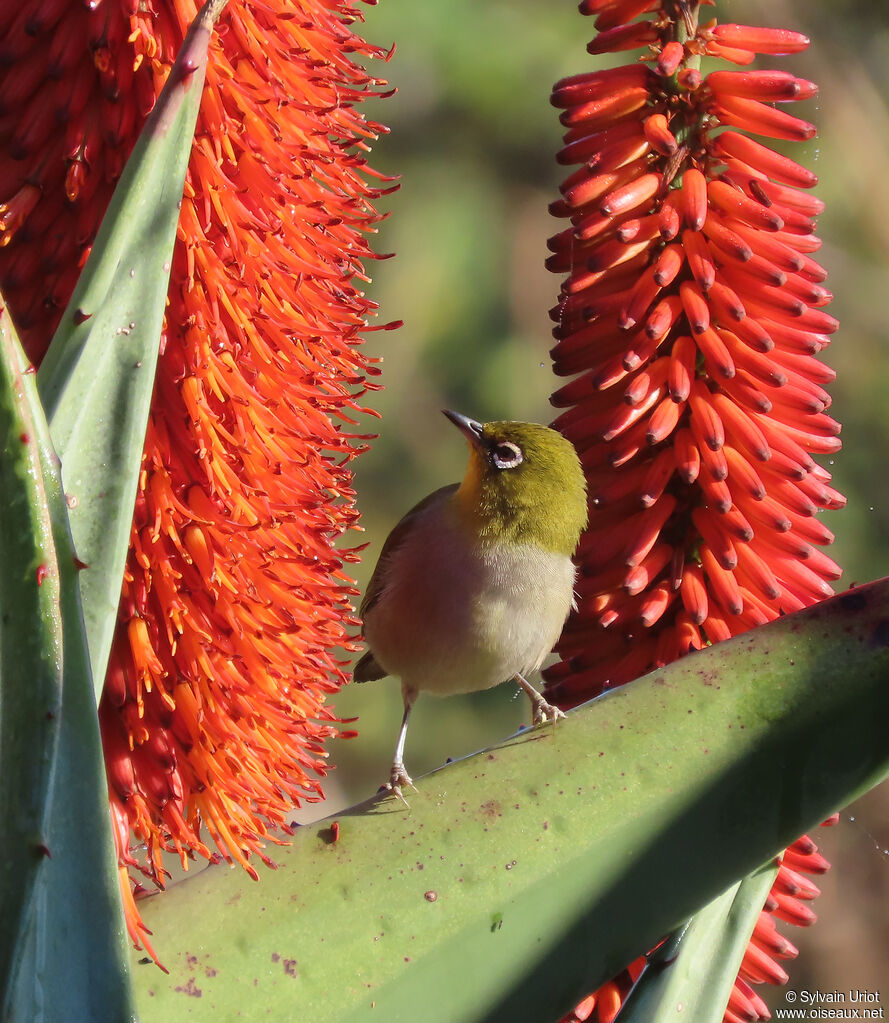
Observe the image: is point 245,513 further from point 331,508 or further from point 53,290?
point 53,290

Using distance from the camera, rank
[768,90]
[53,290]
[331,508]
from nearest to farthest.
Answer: [53,290] → [331,508] → [768,90]

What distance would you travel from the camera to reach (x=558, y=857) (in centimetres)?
135

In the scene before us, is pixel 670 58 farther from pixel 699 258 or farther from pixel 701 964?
pixel 701 964

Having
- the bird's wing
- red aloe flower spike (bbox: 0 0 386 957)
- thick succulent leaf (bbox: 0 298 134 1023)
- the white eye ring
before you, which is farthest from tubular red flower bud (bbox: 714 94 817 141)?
thick succulent leaf (bbox: 0 298 134 1023)

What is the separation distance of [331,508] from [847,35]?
14.5 ft

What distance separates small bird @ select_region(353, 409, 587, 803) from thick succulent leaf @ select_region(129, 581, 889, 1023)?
1.06 metres

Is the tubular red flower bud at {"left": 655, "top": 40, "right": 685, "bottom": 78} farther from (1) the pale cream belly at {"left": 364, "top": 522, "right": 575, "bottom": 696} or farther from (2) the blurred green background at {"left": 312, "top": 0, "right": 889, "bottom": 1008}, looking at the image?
(2) the blurred green background at {"left": 312, "top": 0, "right": 889, "bottom": 1008}

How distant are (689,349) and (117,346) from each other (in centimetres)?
122

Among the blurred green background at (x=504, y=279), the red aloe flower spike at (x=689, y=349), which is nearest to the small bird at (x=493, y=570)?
the red aloe flower spike at (x=689, y=349)

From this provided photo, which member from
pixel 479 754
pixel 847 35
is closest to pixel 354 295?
pixel 479 754

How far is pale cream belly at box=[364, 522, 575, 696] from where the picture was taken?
2.50 metres

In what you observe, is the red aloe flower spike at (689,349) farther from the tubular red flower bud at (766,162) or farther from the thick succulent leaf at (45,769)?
the thick succulent leaf at (45,769)

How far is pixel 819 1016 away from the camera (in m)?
4.23

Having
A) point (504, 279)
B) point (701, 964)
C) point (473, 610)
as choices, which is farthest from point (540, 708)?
point (504, 279)
